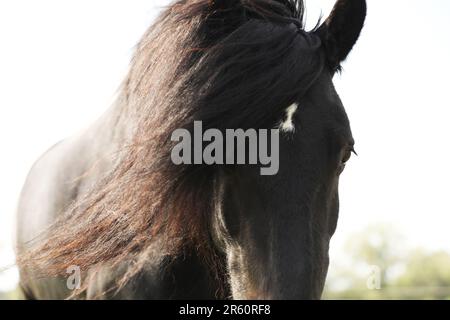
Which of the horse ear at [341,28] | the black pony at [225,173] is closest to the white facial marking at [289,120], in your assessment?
the black pony at [225,173]

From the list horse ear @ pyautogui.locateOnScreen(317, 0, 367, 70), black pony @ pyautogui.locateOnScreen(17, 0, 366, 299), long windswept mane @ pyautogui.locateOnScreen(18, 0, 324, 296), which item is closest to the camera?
black pony @ pyautogui.locateOnScreen(17, 0, 366, 299)

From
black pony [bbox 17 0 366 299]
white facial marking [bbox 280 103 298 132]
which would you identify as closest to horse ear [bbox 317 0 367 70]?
black pony [bbox 17 0 366 299]

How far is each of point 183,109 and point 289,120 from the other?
0.36m

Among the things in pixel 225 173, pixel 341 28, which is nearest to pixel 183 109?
pixel 225 173

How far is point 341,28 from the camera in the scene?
2.06m

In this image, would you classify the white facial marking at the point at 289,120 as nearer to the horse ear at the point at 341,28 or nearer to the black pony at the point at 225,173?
the black pony at the point at 225,173

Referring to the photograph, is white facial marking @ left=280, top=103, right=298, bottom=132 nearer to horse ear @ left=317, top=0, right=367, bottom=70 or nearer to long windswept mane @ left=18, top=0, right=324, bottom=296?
long windswept mane @ left=18, top=0, right=324, bottom=296

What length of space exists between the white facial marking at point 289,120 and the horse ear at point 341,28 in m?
0.45

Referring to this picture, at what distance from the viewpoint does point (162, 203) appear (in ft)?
5.70

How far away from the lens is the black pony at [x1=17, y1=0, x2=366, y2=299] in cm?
154

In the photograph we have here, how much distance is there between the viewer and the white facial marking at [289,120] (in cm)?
163

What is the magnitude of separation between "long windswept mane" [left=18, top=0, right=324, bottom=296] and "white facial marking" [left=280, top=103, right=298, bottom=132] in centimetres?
3
